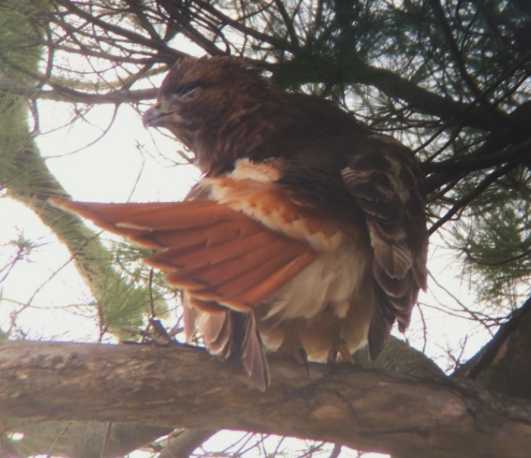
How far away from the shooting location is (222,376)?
2.31 meters

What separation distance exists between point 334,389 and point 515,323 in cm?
95

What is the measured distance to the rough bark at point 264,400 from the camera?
219cm

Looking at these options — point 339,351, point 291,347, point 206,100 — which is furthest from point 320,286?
point 206,100

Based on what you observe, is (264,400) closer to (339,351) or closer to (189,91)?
(339,351)

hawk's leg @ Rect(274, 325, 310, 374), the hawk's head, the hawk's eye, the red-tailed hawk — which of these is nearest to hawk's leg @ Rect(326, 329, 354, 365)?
the red-tailed hawk

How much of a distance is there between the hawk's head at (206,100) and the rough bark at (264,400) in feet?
3.90

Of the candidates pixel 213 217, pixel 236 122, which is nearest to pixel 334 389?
pixel 213 217

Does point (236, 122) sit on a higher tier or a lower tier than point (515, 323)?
higher

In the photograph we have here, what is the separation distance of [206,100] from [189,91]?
0.08 m

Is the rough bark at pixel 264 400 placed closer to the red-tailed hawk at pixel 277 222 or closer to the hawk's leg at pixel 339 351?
the red-tailed hawk at pixel 277 222

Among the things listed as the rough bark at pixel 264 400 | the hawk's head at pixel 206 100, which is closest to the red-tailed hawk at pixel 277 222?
the hawk's head at pixel 206 100

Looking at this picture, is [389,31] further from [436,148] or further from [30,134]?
[30,134]

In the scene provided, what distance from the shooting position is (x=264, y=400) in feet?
7.63

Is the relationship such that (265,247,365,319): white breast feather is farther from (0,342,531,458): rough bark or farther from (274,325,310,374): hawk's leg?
(0,342,531,458): rough bark
